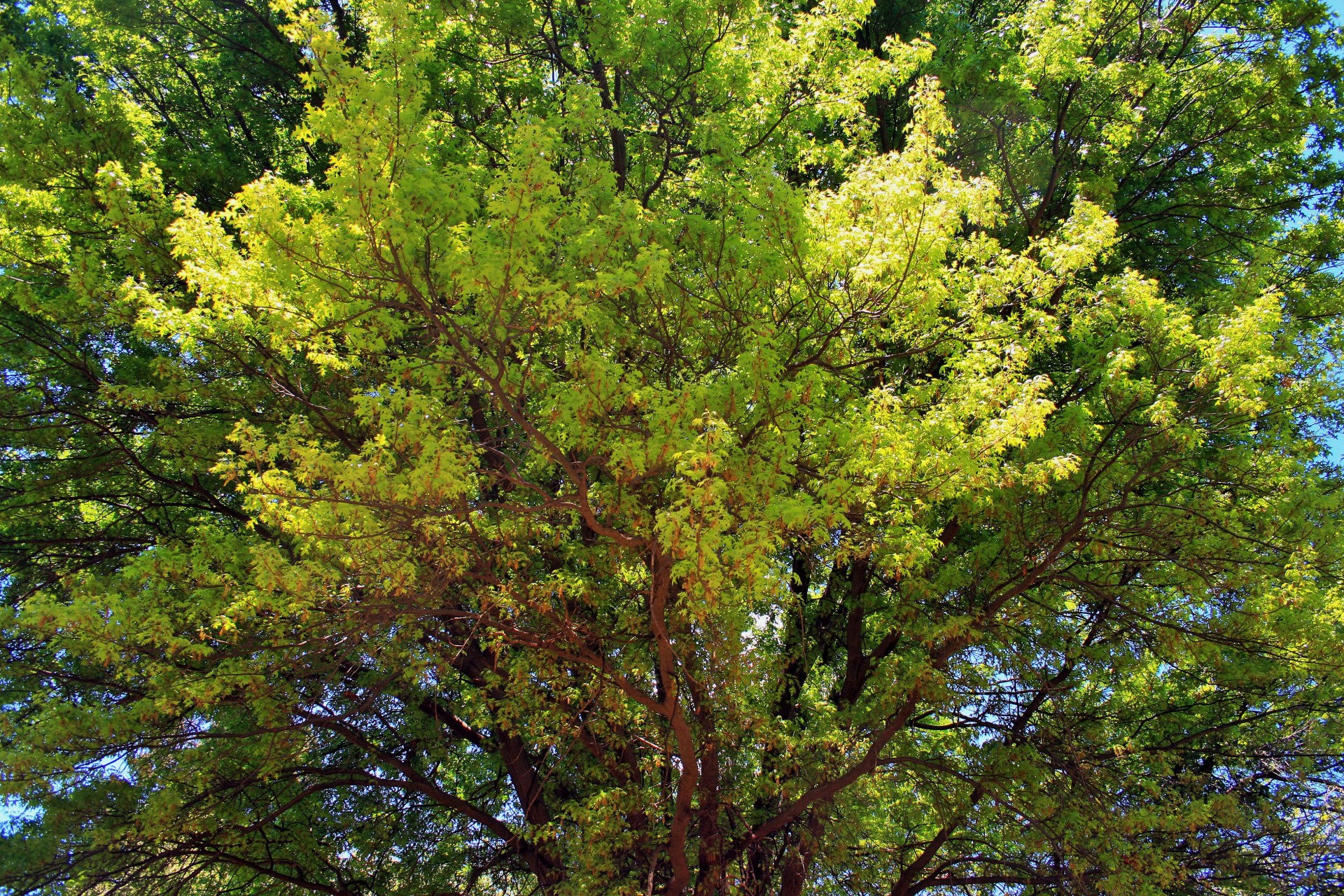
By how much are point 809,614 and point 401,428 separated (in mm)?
5592

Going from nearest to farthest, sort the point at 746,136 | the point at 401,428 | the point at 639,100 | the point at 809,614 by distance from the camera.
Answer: the point at 401,428
the point at 746,136
the point at 639,100
the point at 809,614

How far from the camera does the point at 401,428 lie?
5.88 m

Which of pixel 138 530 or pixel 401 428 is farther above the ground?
pixel 138 530

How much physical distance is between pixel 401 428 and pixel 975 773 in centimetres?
640

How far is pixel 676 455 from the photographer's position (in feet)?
17.2

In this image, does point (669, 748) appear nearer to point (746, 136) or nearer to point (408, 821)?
point (408, 821)

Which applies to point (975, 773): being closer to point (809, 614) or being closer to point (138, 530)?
point (809, 614)

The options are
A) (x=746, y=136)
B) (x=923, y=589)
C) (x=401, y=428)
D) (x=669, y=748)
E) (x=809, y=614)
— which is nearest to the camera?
(x=401, y=428)

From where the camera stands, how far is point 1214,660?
310 inches

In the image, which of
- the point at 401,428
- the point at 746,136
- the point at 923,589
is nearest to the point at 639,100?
the point at 746,136

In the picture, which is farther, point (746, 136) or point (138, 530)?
point (138, 530)

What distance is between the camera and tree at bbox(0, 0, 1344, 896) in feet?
20.0

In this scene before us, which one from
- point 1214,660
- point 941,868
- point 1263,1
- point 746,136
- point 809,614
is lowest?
point 941,868

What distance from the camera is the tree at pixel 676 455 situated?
6.10 metres
